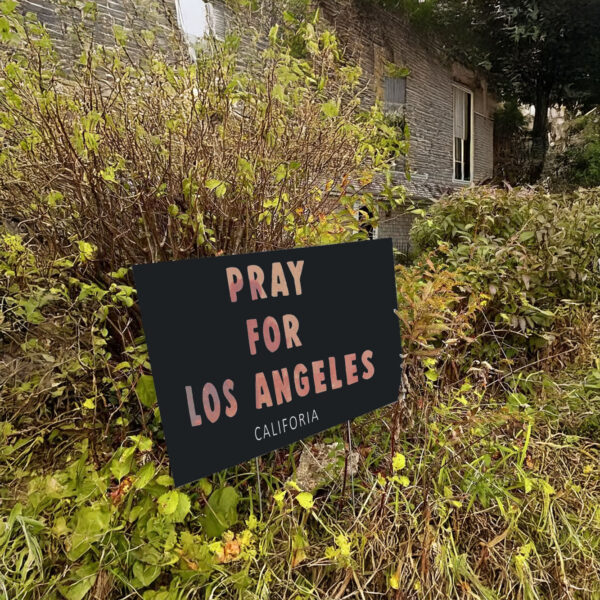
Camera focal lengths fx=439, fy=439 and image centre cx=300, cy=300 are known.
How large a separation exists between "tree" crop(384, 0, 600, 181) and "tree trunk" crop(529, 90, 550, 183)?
24 millimetres

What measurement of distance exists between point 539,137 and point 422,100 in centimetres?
373

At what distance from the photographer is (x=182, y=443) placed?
114 centimetres

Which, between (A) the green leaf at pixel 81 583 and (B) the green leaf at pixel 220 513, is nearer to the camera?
(A) the green leaf at pixel 81 583

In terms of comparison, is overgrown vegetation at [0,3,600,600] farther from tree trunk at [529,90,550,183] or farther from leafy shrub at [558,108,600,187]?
leafy shrub at [558,108,600,187]

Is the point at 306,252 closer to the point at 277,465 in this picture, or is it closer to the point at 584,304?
the point at 277,465

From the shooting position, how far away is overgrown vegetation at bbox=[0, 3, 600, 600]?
1296 millimetres

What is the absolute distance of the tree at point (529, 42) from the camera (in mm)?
8820

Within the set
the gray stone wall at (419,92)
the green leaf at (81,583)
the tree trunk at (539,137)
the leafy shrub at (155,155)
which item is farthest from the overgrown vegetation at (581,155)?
the green leaf at (81,583)

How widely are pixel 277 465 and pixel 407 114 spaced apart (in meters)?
8.77

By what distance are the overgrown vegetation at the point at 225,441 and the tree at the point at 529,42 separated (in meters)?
8.53

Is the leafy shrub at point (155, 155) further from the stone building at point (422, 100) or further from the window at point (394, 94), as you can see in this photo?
the window at point (394, 94)

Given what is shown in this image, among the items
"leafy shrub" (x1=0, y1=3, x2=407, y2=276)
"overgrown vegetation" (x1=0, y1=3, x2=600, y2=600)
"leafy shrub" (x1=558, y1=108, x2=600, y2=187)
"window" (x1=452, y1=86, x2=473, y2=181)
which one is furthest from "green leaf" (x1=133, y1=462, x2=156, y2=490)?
"leafy shrub" (x1=558, y1=108, x2=600, y2=187)

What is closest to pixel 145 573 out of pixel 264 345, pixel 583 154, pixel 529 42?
pixel 264 345

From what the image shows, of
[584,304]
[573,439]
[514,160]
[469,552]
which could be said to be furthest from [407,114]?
[469,552]
